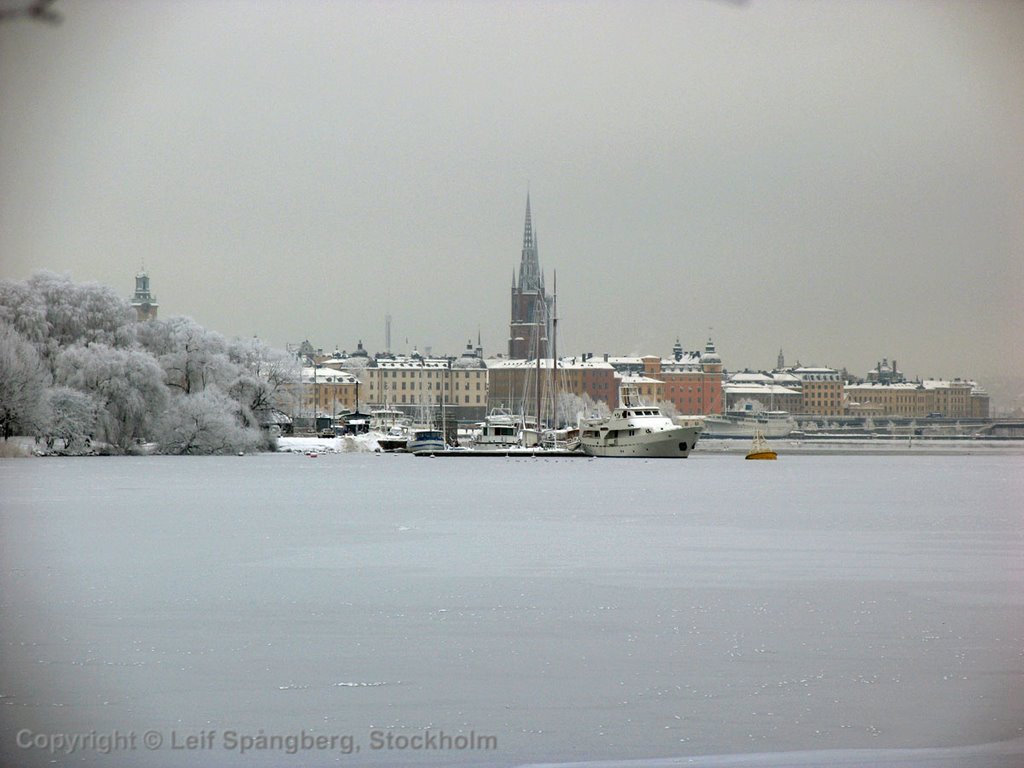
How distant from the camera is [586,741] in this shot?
28.8ft

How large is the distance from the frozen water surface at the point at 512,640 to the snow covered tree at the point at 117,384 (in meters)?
32.5

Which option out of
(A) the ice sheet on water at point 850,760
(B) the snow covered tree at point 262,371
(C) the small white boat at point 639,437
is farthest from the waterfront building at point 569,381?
(A) the ice sheet on water at point 850,760

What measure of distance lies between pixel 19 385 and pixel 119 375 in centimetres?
501

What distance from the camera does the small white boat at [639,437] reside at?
257ft

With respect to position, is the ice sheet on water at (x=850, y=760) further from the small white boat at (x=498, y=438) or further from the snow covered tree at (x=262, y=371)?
the small white boat at (x=498, y=438)

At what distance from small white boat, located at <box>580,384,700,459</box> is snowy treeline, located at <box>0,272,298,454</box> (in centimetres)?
2010

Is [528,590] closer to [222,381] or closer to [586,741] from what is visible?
[586,741]

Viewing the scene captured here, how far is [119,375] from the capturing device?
5788cm

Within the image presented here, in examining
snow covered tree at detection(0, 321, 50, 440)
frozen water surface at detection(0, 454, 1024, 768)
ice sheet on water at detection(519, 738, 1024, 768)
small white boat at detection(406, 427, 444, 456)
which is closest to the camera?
ice sheet on water at detection(519, 738, 1024, 768)

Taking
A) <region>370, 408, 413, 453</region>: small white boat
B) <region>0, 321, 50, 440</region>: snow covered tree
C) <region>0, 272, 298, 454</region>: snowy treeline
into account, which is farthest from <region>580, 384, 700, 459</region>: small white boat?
<region>0, 321, 50, 440</region>: snow covered tree

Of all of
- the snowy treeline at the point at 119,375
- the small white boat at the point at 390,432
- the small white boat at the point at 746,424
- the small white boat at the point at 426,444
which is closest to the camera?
the snowy treeline at the point at 119,375

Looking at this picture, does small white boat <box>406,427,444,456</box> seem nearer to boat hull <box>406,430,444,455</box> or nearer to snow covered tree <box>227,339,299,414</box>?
boat hull <box>406,430,444,455</box>

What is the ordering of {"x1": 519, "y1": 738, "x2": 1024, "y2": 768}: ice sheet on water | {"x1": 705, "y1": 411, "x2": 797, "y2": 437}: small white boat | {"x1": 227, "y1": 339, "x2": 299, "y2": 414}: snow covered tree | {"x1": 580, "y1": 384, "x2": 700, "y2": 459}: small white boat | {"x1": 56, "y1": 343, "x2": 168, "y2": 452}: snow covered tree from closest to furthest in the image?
{"x1": 519, "y1": 738, "x2": 1024, "y2": 768}: ice sheet on water
{"x1": 56, "y1": 343, "x2": 168, "y2": 452}: snow covered tree
{"x1": 227, "y1": 339, "x2": 299, "y2": 414}: snow covered tree
{"x1": 580, "y1": 384, "x2": 700, "y2": 459}: small white boat
{"x1": 705, "y1": 411, "x2": 797, "y2": 437}: small white boat

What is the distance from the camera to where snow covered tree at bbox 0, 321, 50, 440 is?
175ft
